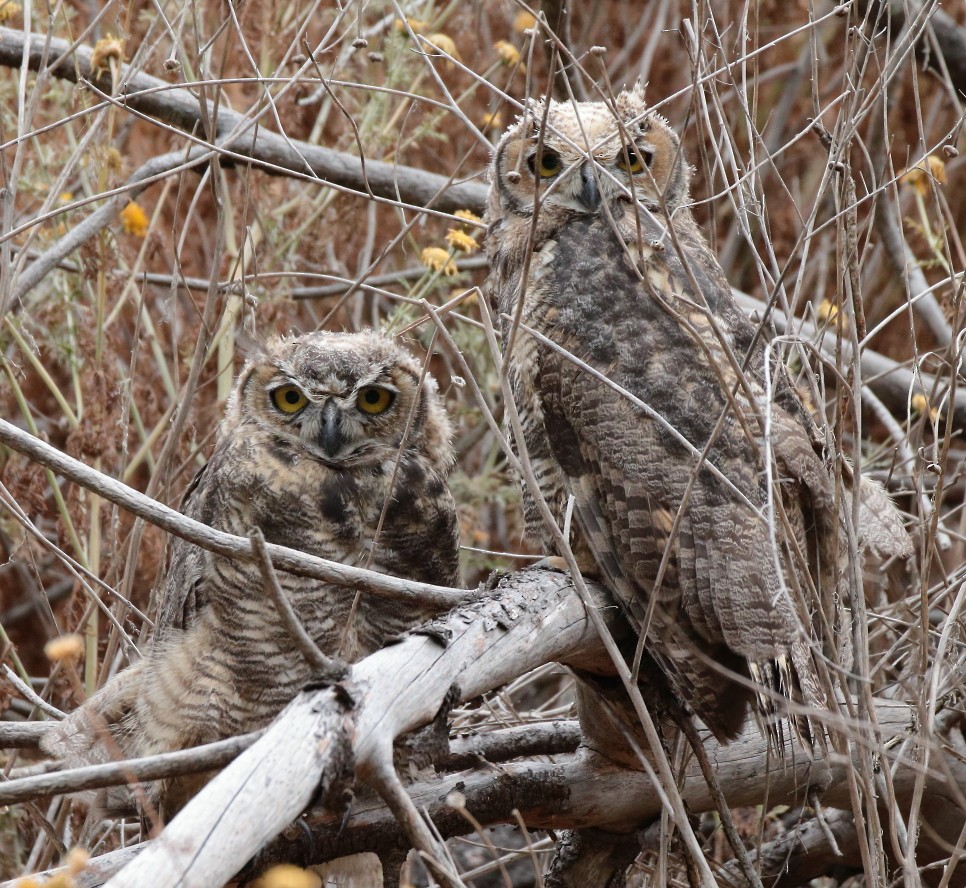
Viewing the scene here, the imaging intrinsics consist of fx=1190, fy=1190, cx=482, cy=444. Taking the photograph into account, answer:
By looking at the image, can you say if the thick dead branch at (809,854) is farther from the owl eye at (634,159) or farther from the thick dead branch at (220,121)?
the thick dead branch at (220,121)

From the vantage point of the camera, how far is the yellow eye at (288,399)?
303 cm

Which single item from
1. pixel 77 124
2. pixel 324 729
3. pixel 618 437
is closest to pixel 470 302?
pixel 77 124

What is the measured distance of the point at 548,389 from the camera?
2.91 metres

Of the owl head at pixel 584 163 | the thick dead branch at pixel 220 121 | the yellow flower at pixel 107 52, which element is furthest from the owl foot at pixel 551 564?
the yellow flower at pixel 107 52

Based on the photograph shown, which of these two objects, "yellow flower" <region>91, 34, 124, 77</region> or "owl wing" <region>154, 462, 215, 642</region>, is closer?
"owl wing" <region>154, 462, 215, 642</region>

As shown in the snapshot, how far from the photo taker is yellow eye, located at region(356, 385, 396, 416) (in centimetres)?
300

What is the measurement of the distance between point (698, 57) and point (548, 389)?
983 mm

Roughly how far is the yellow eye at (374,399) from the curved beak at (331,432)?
0.25 feet

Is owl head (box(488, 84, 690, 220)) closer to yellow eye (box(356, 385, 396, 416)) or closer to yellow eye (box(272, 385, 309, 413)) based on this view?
yellow eye (box(356, 385, 396, 416))

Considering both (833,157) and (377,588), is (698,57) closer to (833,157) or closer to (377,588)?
(833,157)

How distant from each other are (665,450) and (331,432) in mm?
816

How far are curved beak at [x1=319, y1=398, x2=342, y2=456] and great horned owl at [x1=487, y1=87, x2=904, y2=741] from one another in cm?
46

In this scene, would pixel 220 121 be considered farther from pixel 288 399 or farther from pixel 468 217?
pixel 288 399

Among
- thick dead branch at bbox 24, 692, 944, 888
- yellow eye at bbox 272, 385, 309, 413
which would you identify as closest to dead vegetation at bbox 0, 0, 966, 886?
thick dead branch at bbox 24, 692, 944, 888
